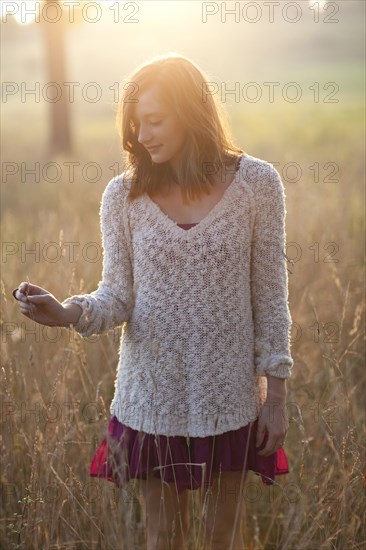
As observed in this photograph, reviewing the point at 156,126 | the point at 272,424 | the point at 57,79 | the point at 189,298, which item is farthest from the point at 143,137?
the point at 57,79

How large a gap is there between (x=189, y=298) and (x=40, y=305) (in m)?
0.37

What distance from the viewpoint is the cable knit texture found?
1.80 metres

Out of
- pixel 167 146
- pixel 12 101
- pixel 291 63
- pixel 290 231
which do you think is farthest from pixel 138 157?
pixel 12 101

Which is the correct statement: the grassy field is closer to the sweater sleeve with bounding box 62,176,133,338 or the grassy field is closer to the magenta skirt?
the magenta skirt

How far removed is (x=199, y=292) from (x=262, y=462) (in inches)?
Result: 18.8

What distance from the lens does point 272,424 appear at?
183cm

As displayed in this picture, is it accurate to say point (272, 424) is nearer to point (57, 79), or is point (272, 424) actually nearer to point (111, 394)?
point (111, 394)

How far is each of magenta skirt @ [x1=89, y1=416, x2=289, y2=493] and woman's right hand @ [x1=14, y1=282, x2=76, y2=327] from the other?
0.33 m

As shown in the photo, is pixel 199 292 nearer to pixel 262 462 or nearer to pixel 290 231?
pixel 262 462

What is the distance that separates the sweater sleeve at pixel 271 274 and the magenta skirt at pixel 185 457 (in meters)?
0.19

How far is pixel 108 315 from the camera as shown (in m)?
1.83

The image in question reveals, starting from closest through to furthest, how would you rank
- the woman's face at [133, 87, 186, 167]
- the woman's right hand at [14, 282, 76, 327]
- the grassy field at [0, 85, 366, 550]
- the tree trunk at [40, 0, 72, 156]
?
the woman's right hand at [14, 282, 76, 327] < the woman's face at [133, 87, 186, 167] < the grassy field at [0, 85, 366, 550] < the tree trunk at [40, 0, 72, 156]

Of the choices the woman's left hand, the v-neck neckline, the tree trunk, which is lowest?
the woman's left hand

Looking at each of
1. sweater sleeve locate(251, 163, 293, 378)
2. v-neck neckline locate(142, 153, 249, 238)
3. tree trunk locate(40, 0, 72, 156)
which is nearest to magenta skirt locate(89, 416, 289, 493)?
sweater sleeve locate(251, 163, 293, 378)
